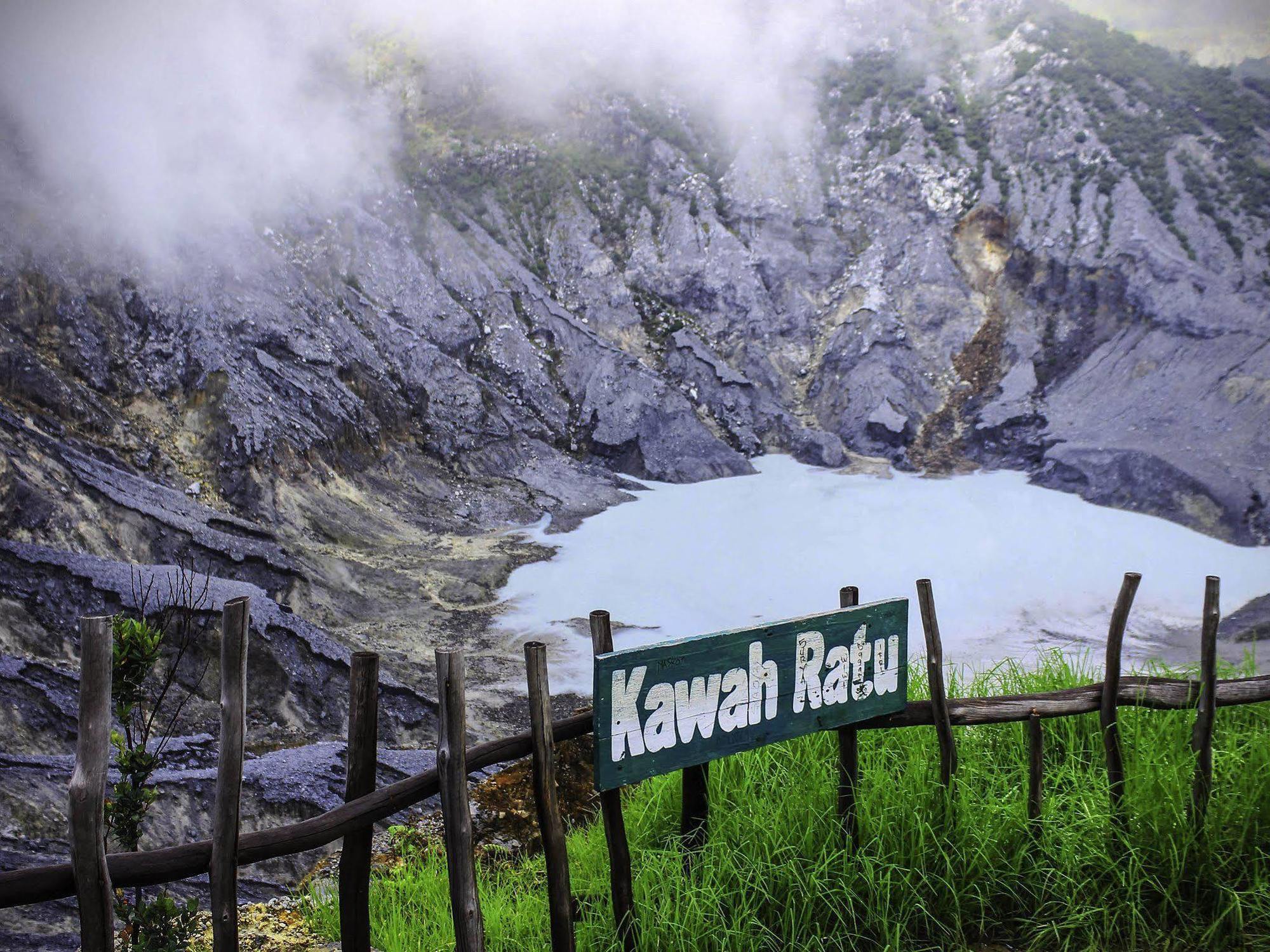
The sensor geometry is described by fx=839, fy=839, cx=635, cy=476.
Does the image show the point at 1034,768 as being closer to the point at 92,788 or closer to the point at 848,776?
the point at 848,776

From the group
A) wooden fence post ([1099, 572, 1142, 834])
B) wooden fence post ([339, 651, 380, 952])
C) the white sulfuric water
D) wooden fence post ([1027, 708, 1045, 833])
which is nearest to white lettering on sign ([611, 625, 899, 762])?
wooden fence post ([1027, 708, 1045, 833])

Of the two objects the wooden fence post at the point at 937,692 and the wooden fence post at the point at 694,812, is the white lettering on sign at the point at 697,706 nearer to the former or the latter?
the wooden fence post at the point at 694,812

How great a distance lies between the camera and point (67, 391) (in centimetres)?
868

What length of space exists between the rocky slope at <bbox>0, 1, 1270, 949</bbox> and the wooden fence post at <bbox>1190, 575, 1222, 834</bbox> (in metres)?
4.25

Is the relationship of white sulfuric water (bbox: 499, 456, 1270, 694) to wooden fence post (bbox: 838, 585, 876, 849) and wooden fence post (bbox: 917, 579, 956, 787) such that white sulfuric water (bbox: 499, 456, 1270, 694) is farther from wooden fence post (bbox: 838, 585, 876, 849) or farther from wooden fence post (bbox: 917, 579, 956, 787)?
wooden fence post (bbox: 917, 579, 956, 787)

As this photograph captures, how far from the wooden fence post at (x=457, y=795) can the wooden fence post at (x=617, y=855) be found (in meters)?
0.43

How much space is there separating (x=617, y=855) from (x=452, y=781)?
64 cm

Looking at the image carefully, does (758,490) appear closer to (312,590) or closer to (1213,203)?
(312,590)

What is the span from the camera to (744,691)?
99.3 inches

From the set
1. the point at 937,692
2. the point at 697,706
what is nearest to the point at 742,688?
the point at 697,706

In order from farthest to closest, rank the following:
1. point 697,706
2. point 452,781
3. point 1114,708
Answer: point 1114,708 → point 697,706 → point 452,781

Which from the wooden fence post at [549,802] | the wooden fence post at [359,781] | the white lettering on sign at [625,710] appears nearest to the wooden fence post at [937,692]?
the white lettering on sign at [625,710]

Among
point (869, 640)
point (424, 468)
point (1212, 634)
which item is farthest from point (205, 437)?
point (1212, 634)

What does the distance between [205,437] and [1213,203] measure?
57.3 ft
